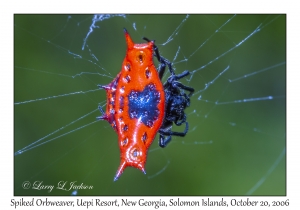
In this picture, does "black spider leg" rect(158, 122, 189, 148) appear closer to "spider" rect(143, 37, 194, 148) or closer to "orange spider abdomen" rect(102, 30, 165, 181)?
"spider" rect(143, 37, 194, 148)

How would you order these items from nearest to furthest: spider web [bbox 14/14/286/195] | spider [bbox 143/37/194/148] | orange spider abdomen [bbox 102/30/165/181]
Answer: orange spider abdomen [bbox 102/30/165/181]
spider [bbox 143/37/194/148]
spider web [bbox 14/14/286/195]

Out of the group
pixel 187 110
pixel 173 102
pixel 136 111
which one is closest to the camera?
pixel 136 111

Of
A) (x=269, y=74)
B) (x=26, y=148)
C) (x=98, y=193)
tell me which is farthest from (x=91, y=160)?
(x=269, y=74)

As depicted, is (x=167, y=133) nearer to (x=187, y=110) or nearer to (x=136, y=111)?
(x=136, y=111)

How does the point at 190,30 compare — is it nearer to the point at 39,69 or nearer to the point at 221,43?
the point at 221,43

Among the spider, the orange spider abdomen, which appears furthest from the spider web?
the orange spider abdomen

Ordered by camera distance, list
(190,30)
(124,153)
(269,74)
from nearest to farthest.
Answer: (124,153) → (190,30) → (269,74)

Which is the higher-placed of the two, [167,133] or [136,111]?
[136,111]

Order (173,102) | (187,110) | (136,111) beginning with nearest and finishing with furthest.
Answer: (136,111), (173,102), (187,110)

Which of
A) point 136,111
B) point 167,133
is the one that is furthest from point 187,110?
point 136,111
